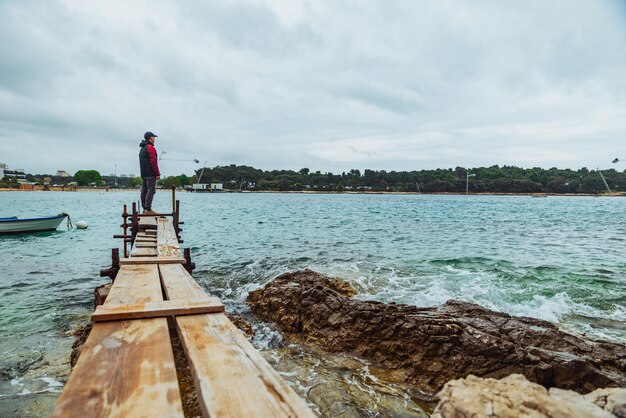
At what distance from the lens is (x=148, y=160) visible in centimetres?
1270

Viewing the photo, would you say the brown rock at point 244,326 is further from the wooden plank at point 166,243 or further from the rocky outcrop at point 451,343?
the wooden plank at point 166,243

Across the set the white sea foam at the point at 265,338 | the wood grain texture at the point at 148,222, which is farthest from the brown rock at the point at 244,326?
the wood grain texture at the point at 148,222

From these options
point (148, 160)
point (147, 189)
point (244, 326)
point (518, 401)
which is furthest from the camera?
point (147, 189)

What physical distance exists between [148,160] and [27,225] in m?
20.1

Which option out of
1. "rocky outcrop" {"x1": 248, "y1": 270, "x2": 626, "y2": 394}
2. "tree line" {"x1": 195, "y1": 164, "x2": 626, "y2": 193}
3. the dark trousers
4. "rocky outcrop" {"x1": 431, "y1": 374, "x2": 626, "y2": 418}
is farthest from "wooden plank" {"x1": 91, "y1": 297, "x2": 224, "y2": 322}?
"tree line" {"x1": 195, "y1": 164, "x2": 626, "y2": 193}

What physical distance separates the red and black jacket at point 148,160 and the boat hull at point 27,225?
62.0ft

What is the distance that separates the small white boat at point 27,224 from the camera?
80.5 ft

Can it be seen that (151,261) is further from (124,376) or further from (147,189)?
(147,189)

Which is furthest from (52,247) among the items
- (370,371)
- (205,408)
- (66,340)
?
(205,408)

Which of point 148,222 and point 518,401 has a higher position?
point 518,401

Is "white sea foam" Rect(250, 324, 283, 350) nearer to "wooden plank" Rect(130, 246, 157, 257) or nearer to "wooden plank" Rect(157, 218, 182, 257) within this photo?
"wooden plank" Rect(157, 218, 182, 257)

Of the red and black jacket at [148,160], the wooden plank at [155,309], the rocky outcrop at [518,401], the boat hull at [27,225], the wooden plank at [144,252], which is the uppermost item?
the red and black jacket at [148,160]

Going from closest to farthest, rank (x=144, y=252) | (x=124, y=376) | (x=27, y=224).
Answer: (x=124, y=376), (x=144, y=252), (x=27, y=224)

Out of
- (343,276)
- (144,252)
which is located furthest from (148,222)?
(343,276)
